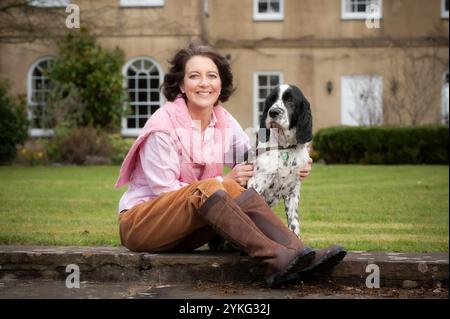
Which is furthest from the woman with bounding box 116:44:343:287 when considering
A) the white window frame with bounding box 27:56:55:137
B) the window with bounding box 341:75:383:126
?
the window with bounding box 341:75:383:126

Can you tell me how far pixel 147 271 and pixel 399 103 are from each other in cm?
1679

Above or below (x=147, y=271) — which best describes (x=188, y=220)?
above

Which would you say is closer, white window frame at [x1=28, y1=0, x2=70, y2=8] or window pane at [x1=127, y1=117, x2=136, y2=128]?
white window frame at [x1=28, y1=0, x2=70, y2=8]

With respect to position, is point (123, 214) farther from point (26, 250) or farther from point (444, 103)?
point (444, 103)

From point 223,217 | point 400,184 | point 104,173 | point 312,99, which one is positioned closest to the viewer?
point 223,217

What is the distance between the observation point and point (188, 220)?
14.8 feet

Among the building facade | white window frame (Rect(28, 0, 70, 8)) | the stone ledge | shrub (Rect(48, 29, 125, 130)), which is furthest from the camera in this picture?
the building facade

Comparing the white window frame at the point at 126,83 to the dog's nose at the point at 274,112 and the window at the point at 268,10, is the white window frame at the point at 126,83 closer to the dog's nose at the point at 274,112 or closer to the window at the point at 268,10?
the window at the point at 268,10

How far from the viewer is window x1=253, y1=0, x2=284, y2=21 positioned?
71.3 feet

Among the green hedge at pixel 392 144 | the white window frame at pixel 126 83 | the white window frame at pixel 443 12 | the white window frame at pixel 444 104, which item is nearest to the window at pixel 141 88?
the white window frame at pixel 126 83

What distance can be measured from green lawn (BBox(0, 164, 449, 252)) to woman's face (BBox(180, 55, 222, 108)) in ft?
4.61

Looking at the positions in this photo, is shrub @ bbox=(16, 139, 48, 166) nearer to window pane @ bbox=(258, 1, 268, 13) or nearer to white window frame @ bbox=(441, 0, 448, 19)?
window pane @ bbox=(258, 1, 268, 13)

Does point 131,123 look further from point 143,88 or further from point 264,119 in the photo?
point 264,119
